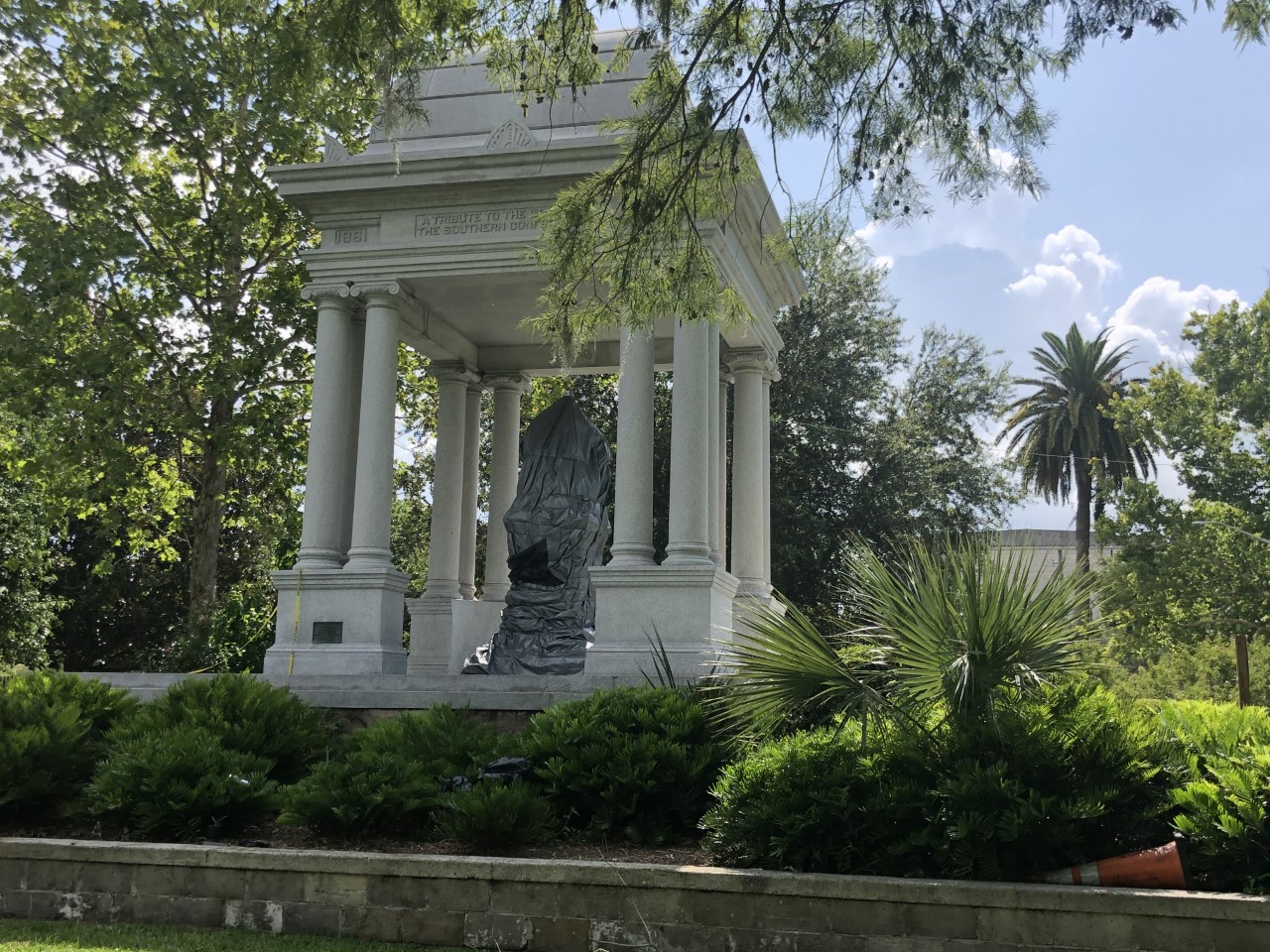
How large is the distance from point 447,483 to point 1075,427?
110ft

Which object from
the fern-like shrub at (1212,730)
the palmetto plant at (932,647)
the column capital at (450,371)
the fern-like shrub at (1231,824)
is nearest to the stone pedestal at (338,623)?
the column capital at (450,371)

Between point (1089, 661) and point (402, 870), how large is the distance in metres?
4.87

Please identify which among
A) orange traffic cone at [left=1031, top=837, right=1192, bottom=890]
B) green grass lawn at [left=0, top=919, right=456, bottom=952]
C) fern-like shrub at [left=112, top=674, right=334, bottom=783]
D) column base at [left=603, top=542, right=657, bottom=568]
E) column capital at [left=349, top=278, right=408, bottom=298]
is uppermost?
column capital at [left=349, top=278, right=408, bottom=298]

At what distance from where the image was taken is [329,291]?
16578mm

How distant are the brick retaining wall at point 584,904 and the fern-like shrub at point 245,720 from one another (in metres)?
1.70

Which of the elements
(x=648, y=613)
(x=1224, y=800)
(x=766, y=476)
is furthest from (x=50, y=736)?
(x=766, y=476)

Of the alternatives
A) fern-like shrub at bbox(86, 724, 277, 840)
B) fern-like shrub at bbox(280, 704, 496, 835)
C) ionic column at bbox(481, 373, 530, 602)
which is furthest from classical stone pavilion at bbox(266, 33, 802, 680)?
fern-like shrub at bbox(86, 724, 277, 840)

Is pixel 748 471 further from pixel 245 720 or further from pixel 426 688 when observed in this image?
pixel 245 720

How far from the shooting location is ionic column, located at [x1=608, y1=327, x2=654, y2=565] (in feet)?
49.2

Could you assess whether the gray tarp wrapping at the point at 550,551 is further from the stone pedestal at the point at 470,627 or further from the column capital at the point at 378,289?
the column capital at the point at 378,289

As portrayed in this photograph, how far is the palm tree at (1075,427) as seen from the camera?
153 ft

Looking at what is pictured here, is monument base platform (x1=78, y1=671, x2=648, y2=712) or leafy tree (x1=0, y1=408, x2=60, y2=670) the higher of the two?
leafy tree (x1=0, y1=408, x2=60, y2=670)

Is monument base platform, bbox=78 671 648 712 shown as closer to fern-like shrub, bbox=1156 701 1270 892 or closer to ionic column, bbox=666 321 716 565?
ionic column, bbox=666 321 716 565

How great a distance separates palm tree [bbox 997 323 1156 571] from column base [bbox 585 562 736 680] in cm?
3382
